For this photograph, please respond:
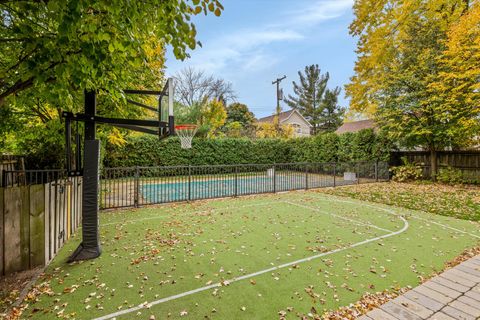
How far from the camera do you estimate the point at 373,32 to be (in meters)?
9.79

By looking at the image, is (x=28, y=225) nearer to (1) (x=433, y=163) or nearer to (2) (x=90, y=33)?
(2) (x=90, y=33)

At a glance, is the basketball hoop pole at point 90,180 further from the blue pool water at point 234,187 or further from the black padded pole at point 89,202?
the blue pool water at point 234,187

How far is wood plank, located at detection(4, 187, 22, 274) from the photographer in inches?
117

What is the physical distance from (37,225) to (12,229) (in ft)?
0.88

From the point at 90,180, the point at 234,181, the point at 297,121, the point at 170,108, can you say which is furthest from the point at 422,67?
the point at 297,121

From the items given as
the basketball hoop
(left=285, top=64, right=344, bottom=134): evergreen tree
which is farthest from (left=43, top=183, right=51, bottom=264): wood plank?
(left=285, top=64, right=344, bottom=134): evergreen tree

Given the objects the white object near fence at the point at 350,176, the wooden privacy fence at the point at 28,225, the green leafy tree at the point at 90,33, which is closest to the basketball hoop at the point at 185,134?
the white object near fence at the point at 350,176

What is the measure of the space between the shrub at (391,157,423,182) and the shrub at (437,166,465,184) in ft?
2.85

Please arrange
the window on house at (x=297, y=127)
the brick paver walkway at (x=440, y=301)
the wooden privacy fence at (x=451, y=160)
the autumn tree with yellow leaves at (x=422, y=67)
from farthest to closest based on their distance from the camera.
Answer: the window on house at (x=297, y=127) → the wooden privacy fence at (x=451, y=160) → the autumn tree with yellow leaves at (x=422, y=67) → the brick paver walkway at (x=440, y=301)

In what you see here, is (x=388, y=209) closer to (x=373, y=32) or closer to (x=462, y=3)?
(x=373, y=32)

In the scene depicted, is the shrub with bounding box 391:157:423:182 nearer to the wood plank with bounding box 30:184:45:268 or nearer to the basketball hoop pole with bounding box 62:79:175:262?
the basketball hoop pole with bounding box 62:79:175:262

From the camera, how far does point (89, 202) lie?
3.72m

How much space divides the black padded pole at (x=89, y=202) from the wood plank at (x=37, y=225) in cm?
42

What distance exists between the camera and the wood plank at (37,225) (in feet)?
10.5
